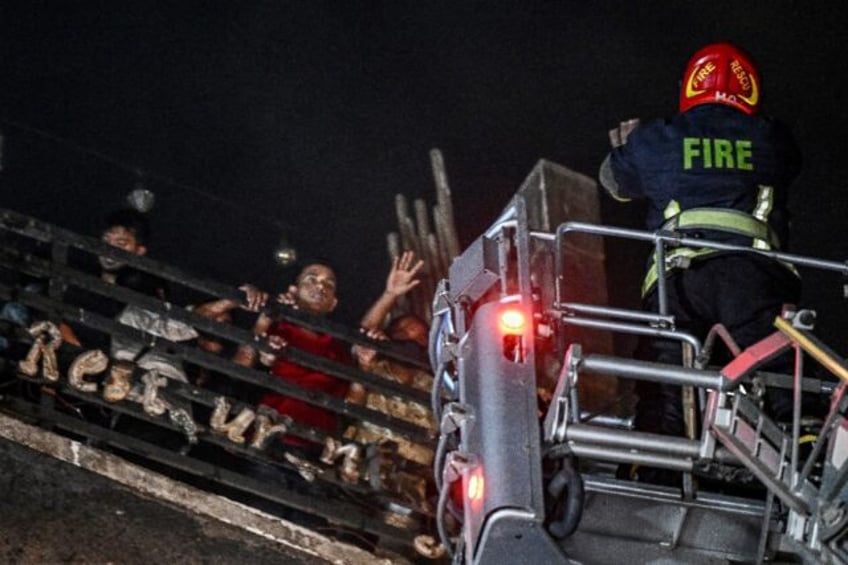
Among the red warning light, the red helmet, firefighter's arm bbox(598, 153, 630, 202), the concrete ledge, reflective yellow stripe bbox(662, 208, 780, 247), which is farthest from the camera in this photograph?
firefighter's arm bbox(598, 153, 630, 202)

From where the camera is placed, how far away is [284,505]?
23.4 ft

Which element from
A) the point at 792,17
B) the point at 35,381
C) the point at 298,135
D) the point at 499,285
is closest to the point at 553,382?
the point at 499,285

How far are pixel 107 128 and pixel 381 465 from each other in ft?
24.2

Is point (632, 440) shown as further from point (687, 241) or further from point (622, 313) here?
point (687, 241)

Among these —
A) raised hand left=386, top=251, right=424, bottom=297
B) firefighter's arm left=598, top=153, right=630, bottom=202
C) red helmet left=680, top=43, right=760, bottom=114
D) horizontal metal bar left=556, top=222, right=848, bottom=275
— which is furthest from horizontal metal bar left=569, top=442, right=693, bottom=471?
raised hand left=386, top=251, right=424, bottom=297

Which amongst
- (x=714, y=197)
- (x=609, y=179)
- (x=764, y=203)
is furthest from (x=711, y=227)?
(x=609, y=179)

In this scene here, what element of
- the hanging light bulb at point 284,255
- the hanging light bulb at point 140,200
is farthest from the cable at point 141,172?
the hanging light bulb at point 140,200

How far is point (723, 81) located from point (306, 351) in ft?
9.07

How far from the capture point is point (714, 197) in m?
6.19

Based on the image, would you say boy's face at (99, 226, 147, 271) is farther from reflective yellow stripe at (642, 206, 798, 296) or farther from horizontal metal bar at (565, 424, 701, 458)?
horizontal metal bar at (565, 424, 701, 458)

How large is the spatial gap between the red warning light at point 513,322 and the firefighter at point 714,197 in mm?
1120

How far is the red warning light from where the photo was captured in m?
4.95

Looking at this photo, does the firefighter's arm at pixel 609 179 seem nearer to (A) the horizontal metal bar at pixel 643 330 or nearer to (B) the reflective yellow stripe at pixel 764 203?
(B) the reflective yellow stripe at pixel 764 203

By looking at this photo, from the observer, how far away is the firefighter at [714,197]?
5.91 m
